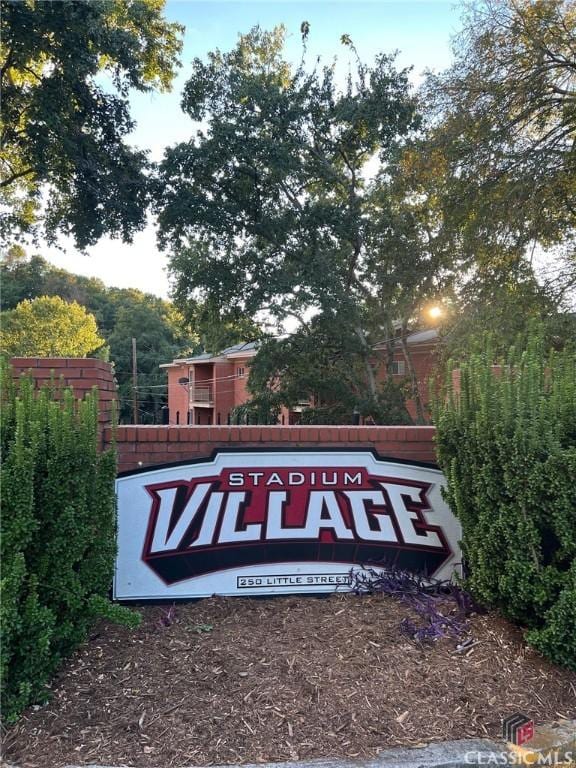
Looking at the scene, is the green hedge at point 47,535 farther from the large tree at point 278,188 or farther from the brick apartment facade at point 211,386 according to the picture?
the brick apartment facade at point 211,386

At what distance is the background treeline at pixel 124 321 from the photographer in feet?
161

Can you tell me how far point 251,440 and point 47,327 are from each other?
114ft

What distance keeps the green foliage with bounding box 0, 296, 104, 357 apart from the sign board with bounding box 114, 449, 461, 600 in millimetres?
31213

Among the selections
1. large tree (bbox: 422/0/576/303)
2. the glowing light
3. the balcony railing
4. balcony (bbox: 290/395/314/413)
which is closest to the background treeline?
the balcony railing

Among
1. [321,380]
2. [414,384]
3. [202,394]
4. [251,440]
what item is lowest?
[251,440]

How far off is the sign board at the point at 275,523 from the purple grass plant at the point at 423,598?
0.10 m

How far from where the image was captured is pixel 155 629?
3.86 m

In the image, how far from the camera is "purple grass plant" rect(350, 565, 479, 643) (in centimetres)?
377

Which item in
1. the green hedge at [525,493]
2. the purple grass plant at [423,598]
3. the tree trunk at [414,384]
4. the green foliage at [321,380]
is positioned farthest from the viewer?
the green foliage at [321,380]

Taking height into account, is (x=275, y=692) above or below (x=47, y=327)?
below

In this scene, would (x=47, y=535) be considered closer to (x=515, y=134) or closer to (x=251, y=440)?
(x=251, y=440)

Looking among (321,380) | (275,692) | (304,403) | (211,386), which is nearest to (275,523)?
(275,692)

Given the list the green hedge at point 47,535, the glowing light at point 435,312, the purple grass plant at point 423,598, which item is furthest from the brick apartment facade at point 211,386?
the green hedge at point 47,535

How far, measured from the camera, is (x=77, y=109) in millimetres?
14617
